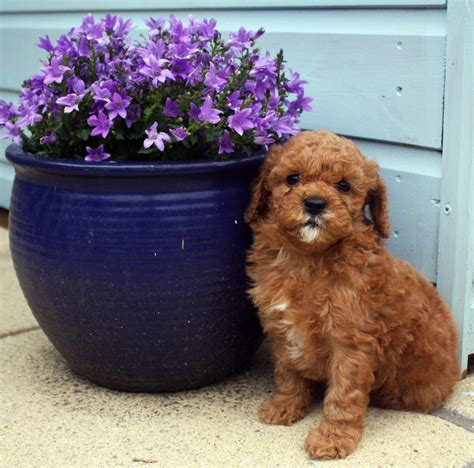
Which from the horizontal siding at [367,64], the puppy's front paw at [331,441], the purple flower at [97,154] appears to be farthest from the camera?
the horizontal siding at [367,64]

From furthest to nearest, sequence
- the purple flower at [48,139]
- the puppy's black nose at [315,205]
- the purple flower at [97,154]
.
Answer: the purple flower at [48,139], the purple flower at [97,154], the puppy's black nose at [315,205]

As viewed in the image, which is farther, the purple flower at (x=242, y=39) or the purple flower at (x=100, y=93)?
the purple flower at (x=242, y=39)

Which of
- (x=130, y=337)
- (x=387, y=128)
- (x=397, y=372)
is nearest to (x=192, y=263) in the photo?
(x=130, y=337)

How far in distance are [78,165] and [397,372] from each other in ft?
4.53

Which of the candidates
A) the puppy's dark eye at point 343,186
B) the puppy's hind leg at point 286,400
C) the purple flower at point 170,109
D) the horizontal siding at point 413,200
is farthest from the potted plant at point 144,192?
the horizontal siding at point 413,200

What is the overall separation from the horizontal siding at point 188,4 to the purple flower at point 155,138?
45.2 inches

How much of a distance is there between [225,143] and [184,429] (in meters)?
1.06

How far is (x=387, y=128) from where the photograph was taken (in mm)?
3645

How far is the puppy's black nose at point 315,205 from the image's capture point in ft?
9.24

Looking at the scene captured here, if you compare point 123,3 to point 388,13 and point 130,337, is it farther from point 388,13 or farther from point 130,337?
point 130,337

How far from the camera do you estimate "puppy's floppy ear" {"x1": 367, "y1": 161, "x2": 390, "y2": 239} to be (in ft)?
10.0

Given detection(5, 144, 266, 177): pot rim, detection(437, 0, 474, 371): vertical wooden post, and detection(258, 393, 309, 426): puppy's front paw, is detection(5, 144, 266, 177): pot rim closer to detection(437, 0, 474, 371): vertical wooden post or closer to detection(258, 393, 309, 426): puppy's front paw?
detection(437, 0, 474, 371): vertical wooden post

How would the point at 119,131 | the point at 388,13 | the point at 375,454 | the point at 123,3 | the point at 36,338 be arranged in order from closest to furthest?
the point at 375,454, the point at 119,131, the point at 388,13, the point at 36,338, the point at 123,3

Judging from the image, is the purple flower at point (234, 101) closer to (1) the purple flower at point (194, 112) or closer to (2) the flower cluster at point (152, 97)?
(2) the flower cluster at point (152, 97)
